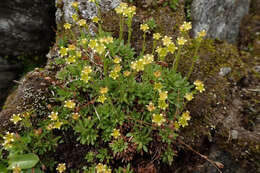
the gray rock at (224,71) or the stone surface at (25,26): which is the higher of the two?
the stone surface at (25,26)

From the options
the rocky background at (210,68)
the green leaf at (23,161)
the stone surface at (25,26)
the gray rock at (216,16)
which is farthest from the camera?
the stone surface at (25,26)

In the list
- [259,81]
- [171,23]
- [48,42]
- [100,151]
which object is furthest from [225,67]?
[48,42]

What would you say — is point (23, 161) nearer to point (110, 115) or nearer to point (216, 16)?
point (110, 115)

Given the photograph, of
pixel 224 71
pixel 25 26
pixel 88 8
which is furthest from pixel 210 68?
pixel 25 26

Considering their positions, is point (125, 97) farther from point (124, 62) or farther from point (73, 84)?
point (73, 84)

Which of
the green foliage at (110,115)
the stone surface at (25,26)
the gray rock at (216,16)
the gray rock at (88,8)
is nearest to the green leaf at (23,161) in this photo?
the green foliage at (110,115)

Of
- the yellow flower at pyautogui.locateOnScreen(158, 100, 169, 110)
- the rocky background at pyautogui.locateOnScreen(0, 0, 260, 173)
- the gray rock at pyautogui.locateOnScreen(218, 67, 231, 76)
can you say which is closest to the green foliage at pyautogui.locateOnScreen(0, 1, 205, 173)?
the yellow flower at pyautogui.locateOnScreen(158, 100, 169, 110)

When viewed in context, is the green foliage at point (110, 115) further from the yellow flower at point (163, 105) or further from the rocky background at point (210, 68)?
the rocky background at point (210, 68)
